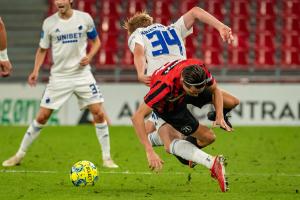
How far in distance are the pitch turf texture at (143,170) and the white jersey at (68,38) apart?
124cm

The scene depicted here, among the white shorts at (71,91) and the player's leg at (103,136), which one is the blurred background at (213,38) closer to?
the white shorts at (71,91)

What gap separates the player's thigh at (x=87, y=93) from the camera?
11102mm

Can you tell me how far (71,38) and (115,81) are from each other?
8005 millimetres

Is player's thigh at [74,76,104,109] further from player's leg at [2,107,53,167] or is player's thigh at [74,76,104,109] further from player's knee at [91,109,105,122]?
player's leg at [2,107,53,167]

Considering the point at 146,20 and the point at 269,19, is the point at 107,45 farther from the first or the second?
the point at 146,20

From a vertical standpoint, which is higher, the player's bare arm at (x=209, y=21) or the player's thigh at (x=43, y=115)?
the player's bare arm at (x=209, y=21)

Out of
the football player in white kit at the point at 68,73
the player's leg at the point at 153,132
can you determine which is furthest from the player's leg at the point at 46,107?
the player's leg at the point at 153,132

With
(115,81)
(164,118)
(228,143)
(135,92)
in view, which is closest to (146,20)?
(164,118)

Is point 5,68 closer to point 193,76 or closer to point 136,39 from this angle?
point 193,76

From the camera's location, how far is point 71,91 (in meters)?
11.3

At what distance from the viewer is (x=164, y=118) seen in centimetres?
877

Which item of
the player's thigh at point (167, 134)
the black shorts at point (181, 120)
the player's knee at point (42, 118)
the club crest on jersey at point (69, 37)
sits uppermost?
the club crest on jersey at point (69, 37)

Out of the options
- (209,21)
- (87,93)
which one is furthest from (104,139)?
(209,21)

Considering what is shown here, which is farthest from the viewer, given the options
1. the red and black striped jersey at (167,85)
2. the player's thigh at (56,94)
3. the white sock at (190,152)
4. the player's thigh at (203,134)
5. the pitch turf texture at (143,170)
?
the player's thigh at (56,94)
